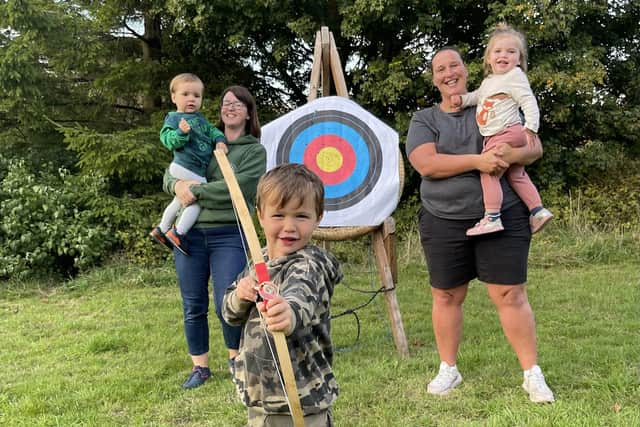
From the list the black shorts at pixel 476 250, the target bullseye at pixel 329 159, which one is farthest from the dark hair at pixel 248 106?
the black shorts at pixel 476 250

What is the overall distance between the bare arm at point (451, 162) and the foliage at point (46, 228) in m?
4.61

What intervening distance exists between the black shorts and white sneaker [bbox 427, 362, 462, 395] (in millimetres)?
426

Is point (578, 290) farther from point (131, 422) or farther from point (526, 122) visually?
point (131, 422)

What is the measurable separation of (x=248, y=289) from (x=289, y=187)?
0.86 feet

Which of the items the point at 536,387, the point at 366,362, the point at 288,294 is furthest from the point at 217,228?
the point at 536,387

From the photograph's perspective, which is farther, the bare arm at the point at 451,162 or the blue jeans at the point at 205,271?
the blue jeans at the point at 205,271

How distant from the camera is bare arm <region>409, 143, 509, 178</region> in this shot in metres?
2.20

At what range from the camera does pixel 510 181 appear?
231cm

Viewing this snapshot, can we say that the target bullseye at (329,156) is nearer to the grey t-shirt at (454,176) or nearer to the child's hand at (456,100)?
the grey t-shirt at (454,176)

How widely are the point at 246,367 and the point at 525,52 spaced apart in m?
1.83

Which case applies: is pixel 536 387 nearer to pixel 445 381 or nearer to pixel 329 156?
pixel 445 381

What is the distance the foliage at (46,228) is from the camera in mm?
5758

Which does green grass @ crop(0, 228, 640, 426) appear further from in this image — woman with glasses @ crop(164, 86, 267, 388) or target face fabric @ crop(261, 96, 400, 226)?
target face fabric @ crop(261, 96, 400, 226)

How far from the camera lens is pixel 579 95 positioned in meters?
7.20
